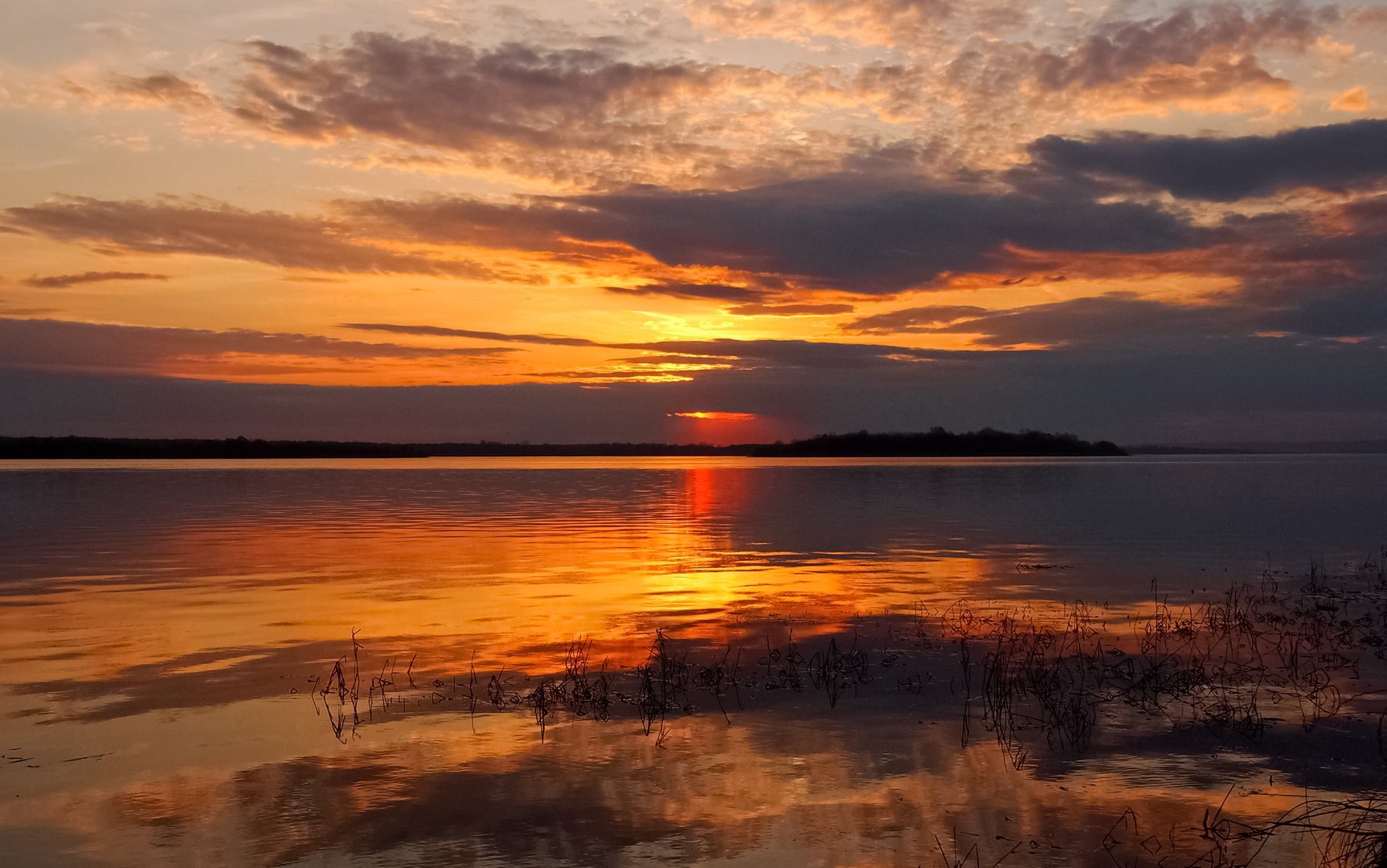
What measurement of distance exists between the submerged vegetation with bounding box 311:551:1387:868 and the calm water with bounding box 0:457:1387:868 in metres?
0.10

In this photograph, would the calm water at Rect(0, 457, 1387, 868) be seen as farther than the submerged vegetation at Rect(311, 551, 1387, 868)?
No

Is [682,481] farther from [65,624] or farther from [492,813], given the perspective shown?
[492,813]

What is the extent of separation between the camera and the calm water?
9.44 m

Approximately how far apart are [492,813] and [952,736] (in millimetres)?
5584

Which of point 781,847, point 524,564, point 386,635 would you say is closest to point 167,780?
point 781,847

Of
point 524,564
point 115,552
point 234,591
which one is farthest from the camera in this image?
point 115,552

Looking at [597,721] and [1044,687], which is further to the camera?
[1044,687]

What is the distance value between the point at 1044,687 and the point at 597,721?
6084 mm

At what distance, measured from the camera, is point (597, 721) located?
13484 millimetres

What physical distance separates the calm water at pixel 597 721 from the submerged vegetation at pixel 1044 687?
103 mm

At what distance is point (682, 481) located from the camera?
104m

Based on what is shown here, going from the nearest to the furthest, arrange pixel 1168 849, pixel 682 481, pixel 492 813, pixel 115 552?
pixel 1168 849, pixel 492 813, pixel 115 552, pixel 682 481

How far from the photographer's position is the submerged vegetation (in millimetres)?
9828

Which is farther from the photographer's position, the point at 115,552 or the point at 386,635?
the point at 115,552
